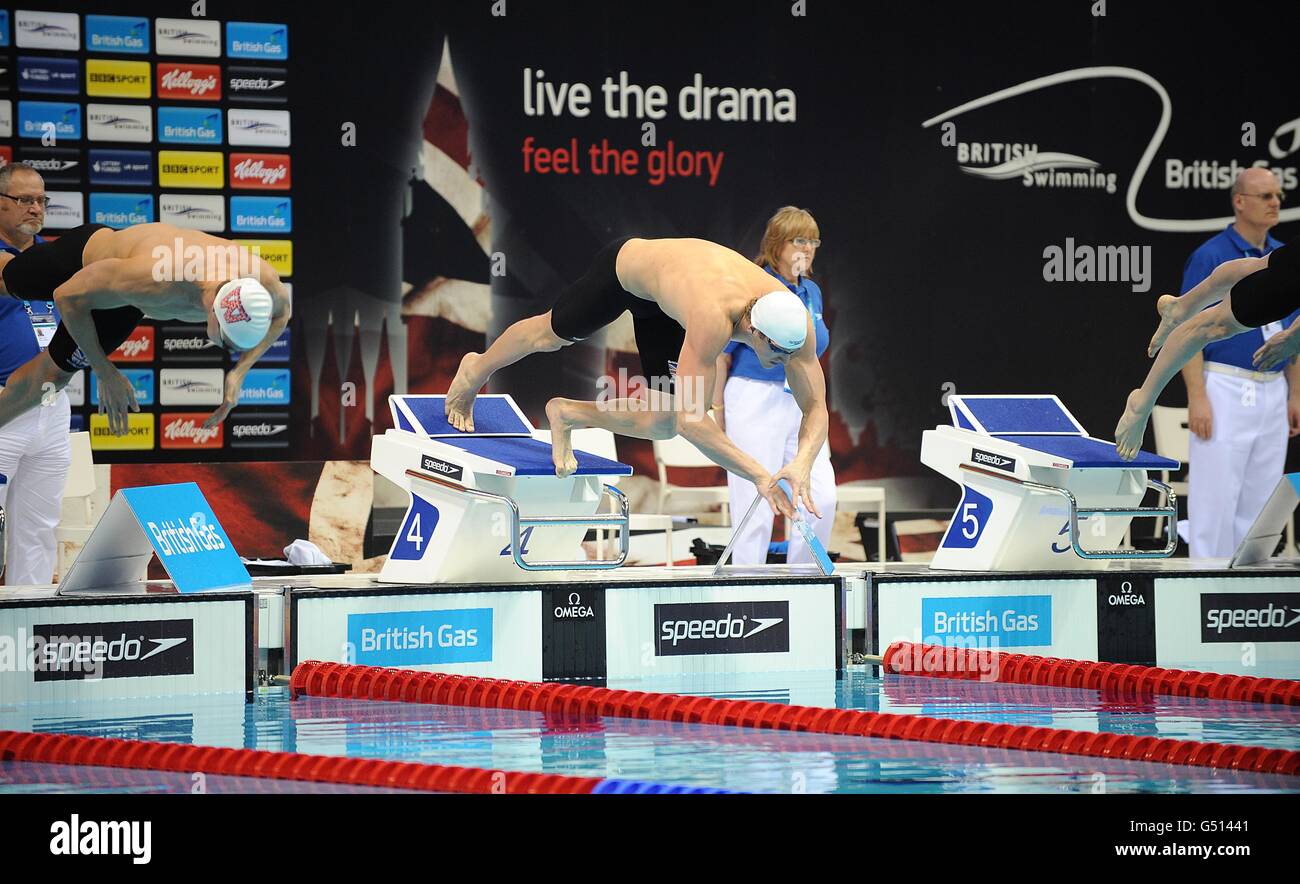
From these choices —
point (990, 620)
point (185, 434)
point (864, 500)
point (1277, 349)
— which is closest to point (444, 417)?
point (990, 620)

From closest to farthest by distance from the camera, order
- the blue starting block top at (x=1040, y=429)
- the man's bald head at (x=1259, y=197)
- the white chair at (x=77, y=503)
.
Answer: the blue starting block top at (x=1040, y=429) < the man's bald head at (x=1259, y=197) < the white chair at (x=77, y=503)

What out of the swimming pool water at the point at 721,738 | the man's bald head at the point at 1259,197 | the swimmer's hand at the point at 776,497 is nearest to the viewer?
the swimming pool water at the point at 721,738

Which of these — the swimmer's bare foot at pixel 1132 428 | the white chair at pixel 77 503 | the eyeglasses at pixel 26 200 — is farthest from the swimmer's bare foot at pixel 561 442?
the white chair at pixel 77 503

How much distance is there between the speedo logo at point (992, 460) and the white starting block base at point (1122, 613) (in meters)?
0.49

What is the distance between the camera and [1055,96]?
12164 millimetres

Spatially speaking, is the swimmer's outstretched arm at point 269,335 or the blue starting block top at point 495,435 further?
the blue starting block top at point 495,435

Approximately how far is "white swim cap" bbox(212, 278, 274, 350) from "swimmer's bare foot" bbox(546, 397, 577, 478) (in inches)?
55.8

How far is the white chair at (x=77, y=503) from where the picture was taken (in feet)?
30.0

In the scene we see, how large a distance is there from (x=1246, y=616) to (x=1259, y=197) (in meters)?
2.14

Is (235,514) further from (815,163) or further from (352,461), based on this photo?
(815,163)

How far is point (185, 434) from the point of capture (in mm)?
10500

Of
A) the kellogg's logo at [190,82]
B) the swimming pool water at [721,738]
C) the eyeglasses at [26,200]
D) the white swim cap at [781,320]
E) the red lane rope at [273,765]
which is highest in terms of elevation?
the kellogg's logo at [190,82]

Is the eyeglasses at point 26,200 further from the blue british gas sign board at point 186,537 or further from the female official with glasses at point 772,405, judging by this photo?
the female official with glasses at point 772,405

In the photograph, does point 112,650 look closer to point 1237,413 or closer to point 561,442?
point 561,442
